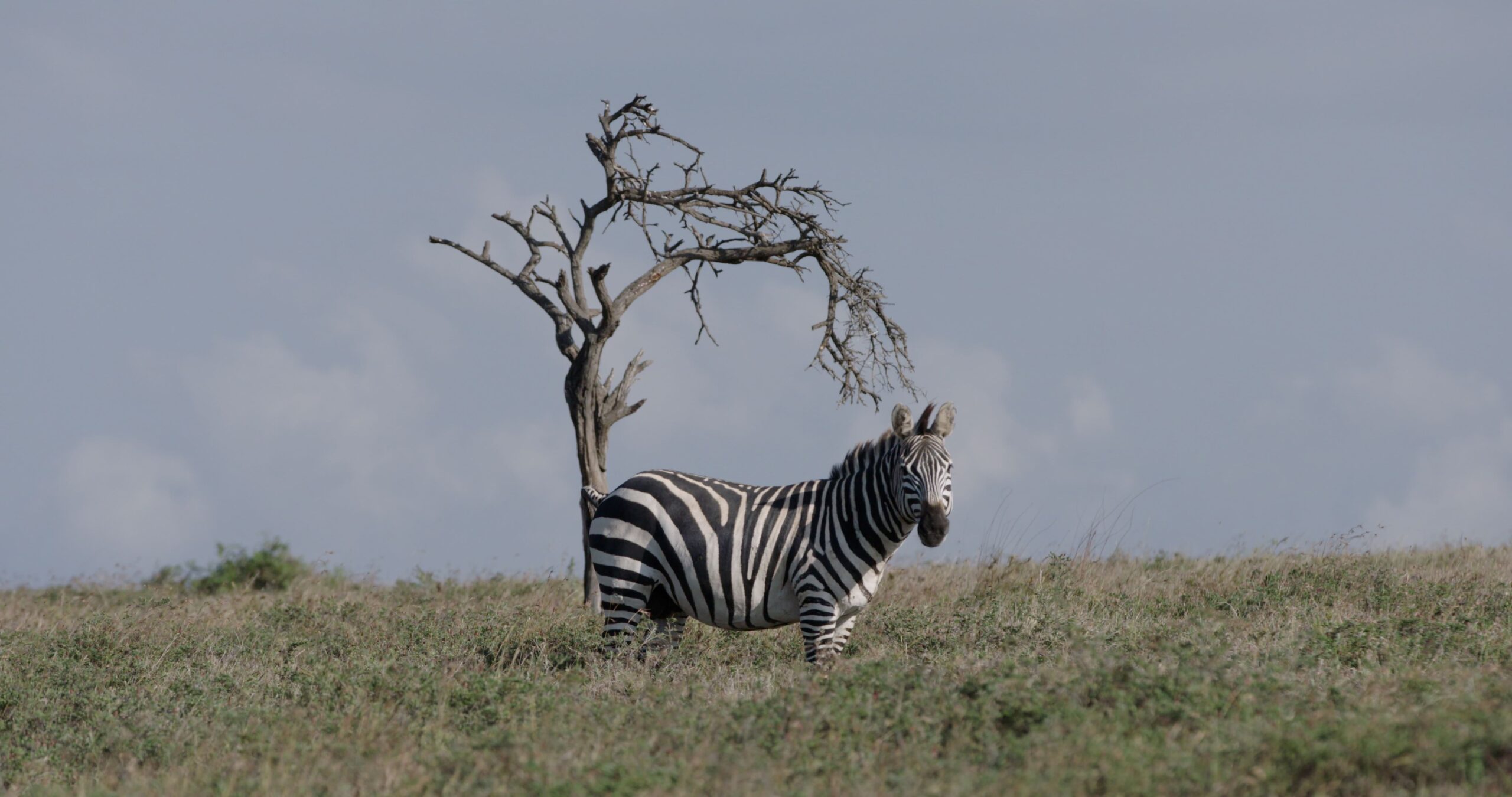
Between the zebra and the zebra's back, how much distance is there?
11 millimetres

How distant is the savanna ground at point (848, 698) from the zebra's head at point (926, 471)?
1.13m

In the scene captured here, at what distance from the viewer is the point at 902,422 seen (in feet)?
36.2

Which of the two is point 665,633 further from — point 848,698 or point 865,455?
point 848,698

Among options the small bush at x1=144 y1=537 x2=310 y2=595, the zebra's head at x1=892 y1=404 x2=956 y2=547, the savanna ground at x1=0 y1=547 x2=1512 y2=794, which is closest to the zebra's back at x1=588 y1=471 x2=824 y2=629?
the savanna ground at x1=0 y1=547 x2=1512 y2=794

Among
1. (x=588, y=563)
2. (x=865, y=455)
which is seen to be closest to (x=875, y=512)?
(x=865, y=455)

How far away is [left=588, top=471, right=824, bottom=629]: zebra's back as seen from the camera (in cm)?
1141

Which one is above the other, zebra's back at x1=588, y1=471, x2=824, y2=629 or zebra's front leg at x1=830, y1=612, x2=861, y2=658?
zebra's back at x1=588, y1=471, x2=824, y2=629

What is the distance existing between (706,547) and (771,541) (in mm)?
598

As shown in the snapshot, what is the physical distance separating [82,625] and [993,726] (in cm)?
1152

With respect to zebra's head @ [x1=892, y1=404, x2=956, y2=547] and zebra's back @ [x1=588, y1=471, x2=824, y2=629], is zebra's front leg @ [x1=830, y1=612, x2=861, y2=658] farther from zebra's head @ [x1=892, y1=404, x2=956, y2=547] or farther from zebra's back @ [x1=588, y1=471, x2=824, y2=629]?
zebra's head @ [x1=892, y1=404, x2=956, y2=547]

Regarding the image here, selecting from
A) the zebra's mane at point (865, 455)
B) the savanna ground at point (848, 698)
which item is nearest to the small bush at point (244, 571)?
the savanna ground at point (848, 698)

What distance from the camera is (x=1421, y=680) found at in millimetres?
7664

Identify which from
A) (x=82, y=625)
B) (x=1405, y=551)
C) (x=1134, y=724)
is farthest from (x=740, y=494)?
(x=1405, y=551)

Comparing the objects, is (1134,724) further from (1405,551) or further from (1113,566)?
(1405,551)
